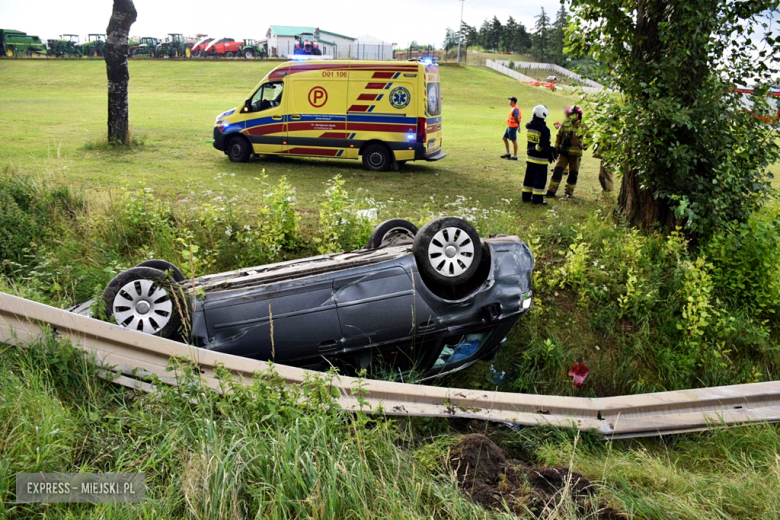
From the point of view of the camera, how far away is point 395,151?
504 inches

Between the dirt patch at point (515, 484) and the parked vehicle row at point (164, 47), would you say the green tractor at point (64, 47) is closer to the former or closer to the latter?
the parked vehicle row at point (164, 47)

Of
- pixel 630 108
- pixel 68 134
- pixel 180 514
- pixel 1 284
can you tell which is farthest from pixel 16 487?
pixel 68 134

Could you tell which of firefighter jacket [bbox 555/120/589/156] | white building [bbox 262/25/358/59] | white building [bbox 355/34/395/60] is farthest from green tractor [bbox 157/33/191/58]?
firefighter jacket [bbox 555/120/589/156]

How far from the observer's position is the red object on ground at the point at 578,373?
6.40 m

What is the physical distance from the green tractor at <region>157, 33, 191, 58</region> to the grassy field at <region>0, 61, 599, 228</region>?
15.3m

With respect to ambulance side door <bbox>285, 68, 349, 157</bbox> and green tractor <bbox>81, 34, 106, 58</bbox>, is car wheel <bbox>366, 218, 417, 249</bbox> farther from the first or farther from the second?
green tractor <bbox>81, 34, 106, 58</bbox>

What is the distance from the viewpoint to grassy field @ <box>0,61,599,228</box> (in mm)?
10828

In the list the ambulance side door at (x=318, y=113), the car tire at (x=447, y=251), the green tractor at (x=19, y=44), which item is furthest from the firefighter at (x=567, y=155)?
the green tractor at (x=19, y=44)

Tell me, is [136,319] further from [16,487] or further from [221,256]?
[221,256]

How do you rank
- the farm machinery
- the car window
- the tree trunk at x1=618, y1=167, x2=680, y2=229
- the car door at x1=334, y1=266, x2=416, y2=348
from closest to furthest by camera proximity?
the car door at x1=334, y1=266, x2=416, y2=348 → the car window → the tree trunk at x1=618, y1=167, x2=680, y2=229 → the farm machinery

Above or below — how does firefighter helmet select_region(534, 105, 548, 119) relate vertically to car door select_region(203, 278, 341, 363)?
above

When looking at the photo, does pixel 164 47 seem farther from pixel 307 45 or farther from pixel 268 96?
pixel 268 96

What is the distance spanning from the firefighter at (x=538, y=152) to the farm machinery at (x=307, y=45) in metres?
36.6

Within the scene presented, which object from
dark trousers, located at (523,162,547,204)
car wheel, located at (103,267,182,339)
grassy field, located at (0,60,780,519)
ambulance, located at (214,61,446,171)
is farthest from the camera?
ambulance, located at (214,61,446,171)
